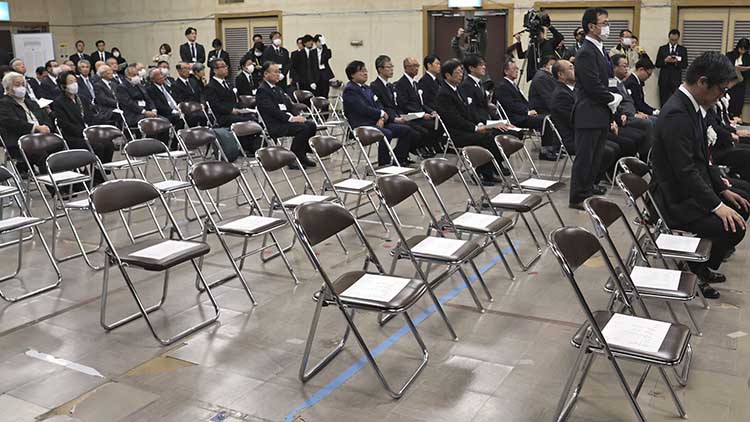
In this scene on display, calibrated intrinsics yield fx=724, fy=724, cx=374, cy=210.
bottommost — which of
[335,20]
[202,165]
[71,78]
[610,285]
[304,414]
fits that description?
[304,414]

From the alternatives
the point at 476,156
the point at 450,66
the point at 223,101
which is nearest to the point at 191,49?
the point at 223,101

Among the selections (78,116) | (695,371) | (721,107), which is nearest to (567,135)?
(721,107)

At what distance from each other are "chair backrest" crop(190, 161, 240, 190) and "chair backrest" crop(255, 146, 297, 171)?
0.31m

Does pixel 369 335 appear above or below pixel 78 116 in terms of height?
below

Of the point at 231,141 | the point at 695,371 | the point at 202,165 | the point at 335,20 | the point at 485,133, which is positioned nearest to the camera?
the point at 695,371

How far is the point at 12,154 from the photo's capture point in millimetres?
7637

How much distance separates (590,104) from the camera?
676cm

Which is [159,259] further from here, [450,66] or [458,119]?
[450,66]

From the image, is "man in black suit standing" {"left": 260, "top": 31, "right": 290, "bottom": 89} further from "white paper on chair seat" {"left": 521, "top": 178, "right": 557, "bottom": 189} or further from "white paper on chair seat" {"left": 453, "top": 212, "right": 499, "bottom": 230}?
"white paper on chair seat" {"left": 453, "top": 212, "right": 499, "bottom": 230}

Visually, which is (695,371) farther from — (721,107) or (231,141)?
(231,141)

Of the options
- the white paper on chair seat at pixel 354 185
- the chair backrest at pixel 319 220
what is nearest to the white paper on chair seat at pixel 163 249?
the chair backrest at pixel 319 220

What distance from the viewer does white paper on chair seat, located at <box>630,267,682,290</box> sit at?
3535mm

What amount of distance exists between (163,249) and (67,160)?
7.20ft

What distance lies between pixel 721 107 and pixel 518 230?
107 inches
